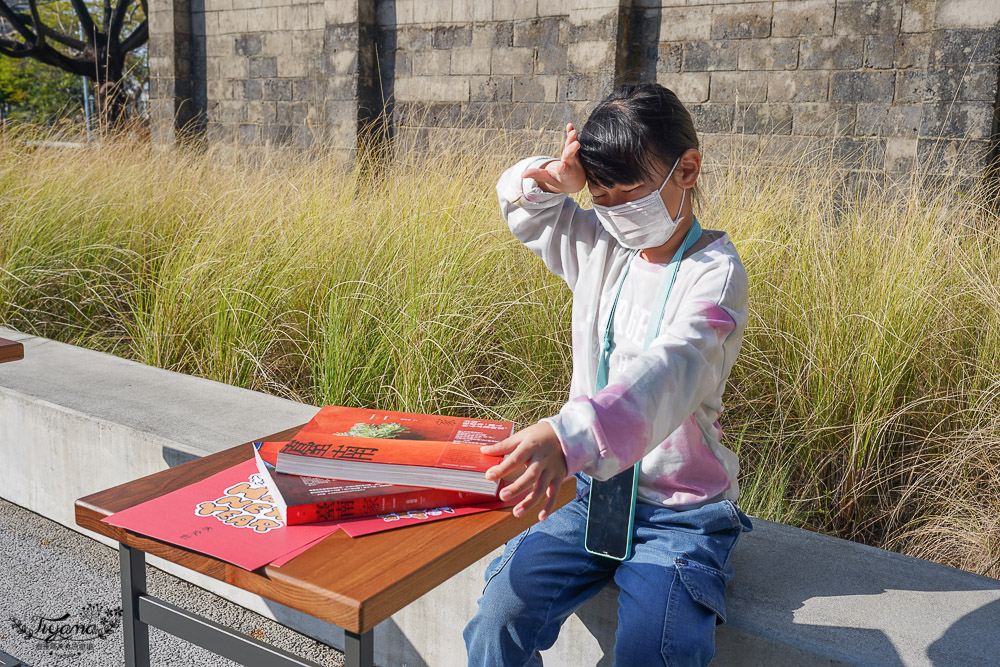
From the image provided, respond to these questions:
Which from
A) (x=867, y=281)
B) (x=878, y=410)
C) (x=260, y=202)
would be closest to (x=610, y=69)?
(x=260, y=202)

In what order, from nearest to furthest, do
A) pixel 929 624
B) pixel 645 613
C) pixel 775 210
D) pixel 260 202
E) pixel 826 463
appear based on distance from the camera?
pixel 645 613 → pixel 929 624 → pixel 826 463 → pixel 775 210 → pixel 260 202

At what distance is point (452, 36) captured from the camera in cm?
966

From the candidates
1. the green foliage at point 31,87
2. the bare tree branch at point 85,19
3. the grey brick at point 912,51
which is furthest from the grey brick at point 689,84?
the green foliage at point 31,87

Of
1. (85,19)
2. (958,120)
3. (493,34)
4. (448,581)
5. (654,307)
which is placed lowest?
(448,581)

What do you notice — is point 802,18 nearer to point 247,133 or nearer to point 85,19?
point 247,133

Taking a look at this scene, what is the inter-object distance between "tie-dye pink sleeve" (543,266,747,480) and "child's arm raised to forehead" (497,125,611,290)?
377 millimetres

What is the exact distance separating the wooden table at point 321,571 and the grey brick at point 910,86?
22.6ft

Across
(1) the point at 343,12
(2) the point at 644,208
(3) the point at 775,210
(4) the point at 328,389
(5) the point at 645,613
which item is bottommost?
(4) the point at 328,389

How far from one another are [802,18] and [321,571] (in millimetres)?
7680

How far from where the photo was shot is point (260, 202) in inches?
173

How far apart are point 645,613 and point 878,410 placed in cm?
151

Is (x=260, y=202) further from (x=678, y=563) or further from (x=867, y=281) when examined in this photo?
(x=678, y=563)

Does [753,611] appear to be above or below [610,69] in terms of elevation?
below

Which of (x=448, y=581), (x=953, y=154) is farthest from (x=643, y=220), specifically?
(x=953, y=154)
